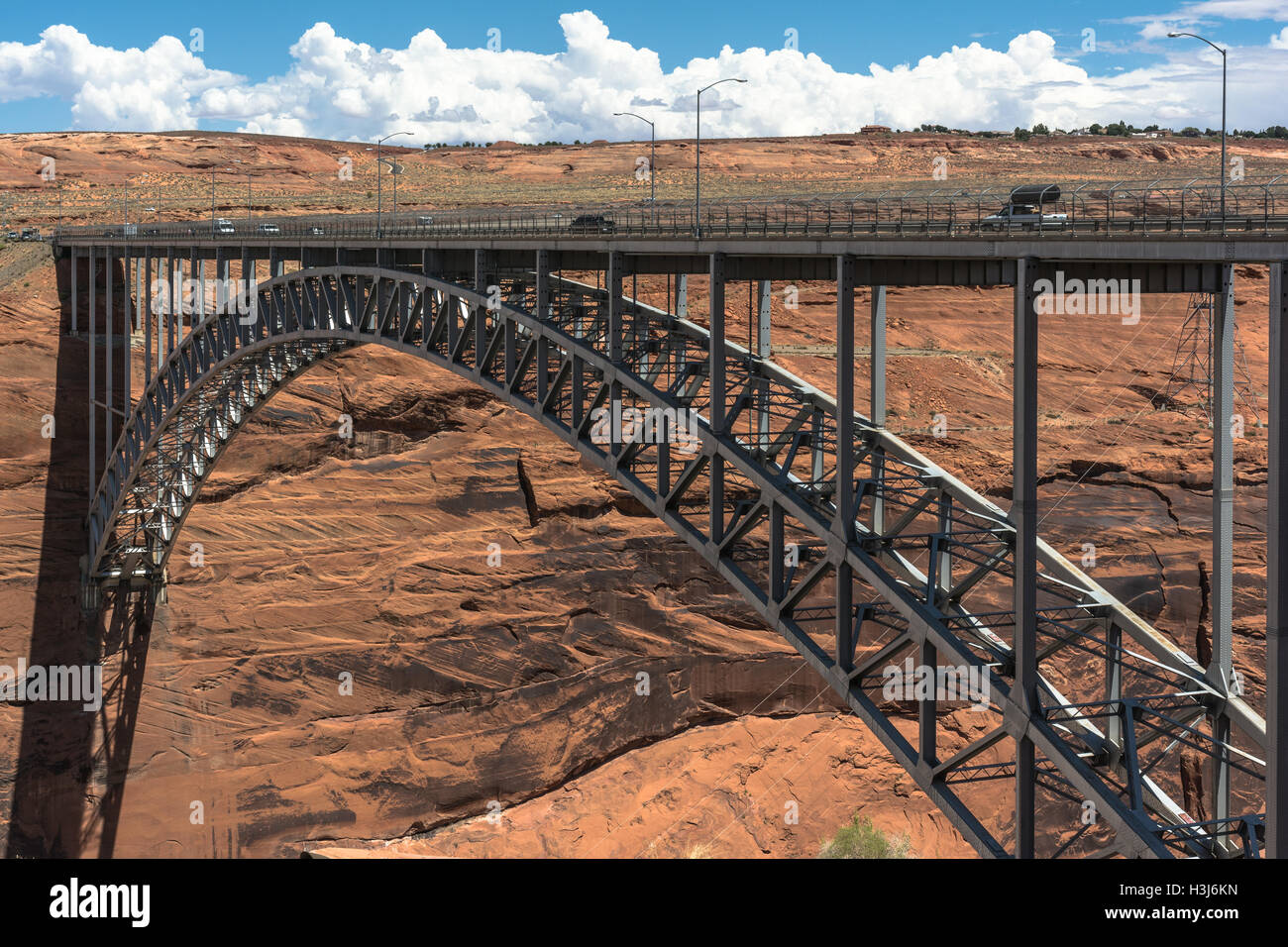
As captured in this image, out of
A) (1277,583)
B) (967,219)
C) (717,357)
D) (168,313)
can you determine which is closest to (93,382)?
(168,313)

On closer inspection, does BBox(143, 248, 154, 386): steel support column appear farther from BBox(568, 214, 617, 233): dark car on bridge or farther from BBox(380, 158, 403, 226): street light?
BBox(568, 214, 617, 233): dark car on bridge

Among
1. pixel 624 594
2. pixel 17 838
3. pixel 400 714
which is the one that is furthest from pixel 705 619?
pixel 17 838

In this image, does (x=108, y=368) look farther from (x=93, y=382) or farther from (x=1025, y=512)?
(x=1025, y=512)

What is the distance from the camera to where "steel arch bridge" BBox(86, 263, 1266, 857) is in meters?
15.0

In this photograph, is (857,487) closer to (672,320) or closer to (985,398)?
(672,320)

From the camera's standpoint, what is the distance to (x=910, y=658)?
37.1 m

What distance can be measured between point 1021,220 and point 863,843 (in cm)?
2519

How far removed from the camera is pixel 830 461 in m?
33.2

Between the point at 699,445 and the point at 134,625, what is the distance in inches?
975

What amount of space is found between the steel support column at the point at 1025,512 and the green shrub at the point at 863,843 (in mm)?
23218

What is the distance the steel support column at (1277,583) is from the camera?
11398 mm

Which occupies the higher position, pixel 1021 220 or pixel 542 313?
pixel 1021 220

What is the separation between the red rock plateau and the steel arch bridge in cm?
207

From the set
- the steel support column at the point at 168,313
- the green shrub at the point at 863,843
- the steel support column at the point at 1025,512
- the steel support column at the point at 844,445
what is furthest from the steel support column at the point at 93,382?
the steel support column at the point at 1025,512
